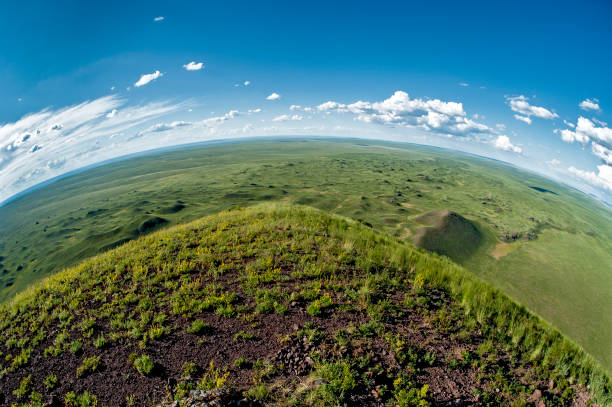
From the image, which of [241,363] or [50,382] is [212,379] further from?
[50,382]

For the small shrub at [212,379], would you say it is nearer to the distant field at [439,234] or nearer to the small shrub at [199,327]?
the small shrub at [199,327]

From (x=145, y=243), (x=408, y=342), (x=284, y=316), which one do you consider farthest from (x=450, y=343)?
(x=145, y=243)

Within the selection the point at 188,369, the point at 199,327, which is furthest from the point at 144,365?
the point at 199,327

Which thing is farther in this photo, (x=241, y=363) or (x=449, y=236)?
(x=449, y=236)

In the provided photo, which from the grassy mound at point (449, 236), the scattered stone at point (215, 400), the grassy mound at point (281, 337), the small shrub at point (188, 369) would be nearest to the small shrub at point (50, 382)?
the grassy mound at point (281, 337)

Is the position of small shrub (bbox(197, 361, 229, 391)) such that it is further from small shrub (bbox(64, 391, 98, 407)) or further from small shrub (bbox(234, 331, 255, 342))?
small shrub (bbox(64, 391, 98, 407))

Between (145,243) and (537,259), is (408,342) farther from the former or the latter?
(537,259)

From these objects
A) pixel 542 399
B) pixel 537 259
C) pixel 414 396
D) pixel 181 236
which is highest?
pixel 181 236
